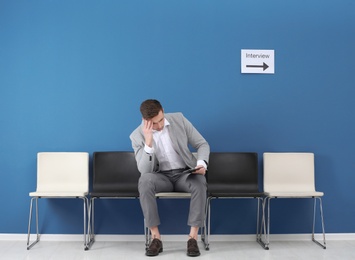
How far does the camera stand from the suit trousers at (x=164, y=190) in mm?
3105

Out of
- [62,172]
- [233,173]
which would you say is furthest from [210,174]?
[62,172]

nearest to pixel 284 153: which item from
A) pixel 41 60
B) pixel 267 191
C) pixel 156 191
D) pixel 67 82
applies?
pixel 267 191

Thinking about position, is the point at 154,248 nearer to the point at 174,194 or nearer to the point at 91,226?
the point at 174,194

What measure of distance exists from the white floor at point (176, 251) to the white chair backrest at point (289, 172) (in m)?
0.48

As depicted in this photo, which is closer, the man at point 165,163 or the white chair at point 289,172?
the man at point 165,163

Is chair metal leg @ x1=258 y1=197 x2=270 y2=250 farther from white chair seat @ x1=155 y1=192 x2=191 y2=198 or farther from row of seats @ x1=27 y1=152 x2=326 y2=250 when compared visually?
white chair seat @ x1=155 y1=192 x2=191 y2=198

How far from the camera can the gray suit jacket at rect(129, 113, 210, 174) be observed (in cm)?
326

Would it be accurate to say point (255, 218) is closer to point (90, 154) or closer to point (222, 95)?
point (222, 95)

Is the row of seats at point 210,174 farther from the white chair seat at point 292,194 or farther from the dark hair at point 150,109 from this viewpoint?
the dark hair at point 150,109

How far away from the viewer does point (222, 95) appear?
3.81 meters

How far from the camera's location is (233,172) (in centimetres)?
370

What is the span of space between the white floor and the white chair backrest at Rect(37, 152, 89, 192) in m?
0.49

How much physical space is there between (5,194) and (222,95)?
212 centimetres

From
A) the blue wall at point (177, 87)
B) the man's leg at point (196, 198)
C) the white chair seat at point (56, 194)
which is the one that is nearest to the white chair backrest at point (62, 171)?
the blue wall at point (177, 87)
